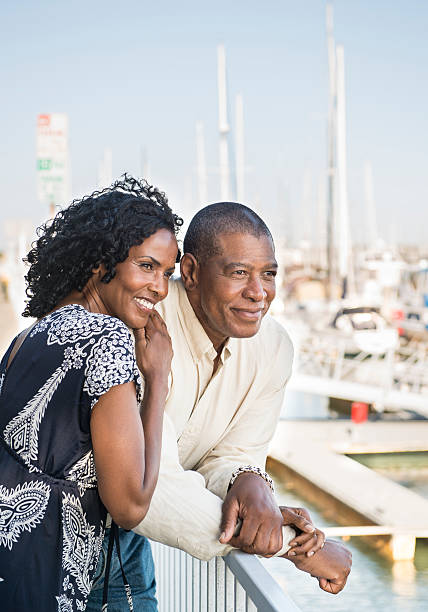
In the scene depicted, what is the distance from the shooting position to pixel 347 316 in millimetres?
18984

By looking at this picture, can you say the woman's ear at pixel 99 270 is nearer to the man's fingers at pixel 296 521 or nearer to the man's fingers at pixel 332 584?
the man's fingers at pixel 296 521

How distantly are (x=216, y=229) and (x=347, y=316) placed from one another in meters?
16.8

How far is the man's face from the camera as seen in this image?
2.39 meters

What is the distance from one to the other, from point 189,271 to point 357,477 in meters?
8.79

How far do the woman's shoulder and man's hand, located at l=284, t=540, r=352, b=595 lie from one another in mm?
772

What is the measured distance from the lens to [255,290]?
2.40 meters

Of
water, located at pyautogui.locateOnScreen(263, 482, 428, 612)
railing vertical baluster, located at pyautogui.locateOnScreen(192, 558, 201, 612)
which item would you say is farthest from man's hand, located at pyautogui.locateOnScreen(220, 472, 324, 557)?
water, located at pyautogui.locateOnScreen(263, 482, 428, 612)

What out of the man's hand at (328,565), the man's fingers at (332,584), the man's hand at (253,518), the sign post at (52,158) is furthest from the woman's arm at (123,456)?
the sign post at (52,158)

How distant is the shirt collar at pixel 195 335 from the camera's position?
2469mm

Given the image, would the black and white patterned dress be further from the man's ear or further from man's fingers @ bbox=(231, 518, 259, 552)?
the man's ear

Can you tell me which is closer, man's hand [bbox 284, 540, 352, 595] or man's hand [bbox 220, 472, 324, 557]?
man's hand [bbox 220, 472, 324, 557]

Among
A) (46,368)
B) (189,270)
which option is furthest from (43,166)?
(46,368)

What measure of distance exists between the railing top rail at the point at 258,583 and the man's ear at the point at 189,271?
0.85 metres

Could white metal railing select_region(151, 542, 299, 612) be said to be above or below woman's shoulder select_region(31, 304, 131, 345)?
below
